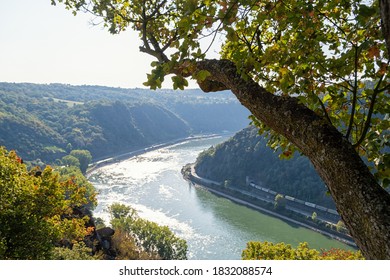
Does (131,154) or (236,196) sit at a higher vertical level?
(131,154)

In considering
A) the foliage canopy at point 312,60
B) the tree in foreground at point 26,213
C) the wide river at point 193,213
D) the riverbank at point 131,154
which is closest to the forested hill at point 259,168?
the wide river at point 193,213

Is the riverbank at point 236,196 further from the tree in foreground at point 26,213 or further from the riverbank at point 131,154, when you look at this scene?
the tree in foreground at point 26,213

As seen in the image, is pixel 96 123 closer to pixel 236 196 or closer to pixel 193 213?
pixel 236 196

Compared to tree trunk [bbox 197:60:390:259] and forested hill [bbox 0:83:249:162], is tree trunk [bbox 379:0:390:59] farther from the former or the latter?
forested hill [bbox 0:83:249:162]

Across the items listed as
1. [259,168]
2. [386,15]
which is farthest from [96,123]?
[386,15]

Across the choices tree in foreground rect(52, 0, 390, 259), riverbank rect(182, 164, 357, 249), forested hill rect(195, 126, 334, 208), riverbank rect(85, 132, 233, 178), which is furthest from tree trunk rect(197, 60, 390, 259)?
riverbank rect(85, 132, 233, 178)

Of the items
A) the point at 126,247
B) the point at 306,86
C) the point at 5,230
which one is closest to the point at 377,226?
the point at 306,86
